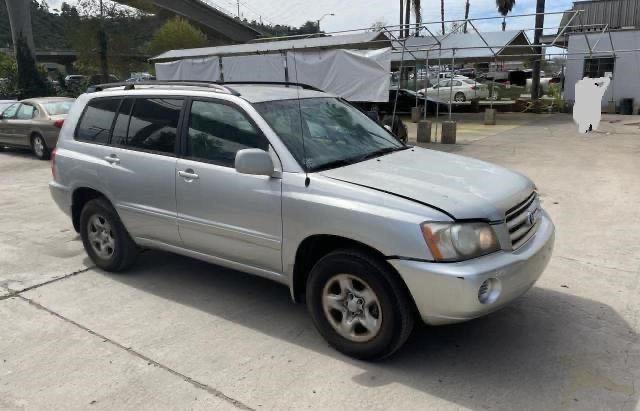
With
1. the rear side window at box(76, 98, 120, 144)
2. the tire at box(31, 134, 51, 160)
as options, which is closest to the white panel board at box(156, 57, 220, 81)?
the tire at box(31, 134, 51, 160)

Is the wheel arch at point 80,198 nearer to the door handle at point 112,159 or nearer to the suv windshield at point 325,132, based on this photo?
the door handle at point 112,159

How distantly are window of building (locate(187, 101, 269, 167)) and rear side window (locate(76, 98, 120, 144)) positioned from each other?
1.09 meters

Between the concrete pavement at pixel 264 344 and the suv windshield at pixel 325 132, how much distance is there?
1.26 metres

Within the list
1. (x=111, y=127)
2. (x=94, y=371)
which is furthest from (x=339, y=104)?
(x=94, y=371)

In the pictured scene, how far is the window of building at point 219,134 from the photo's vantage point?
401 centimetres

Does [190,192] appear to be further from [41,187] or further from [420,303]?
[41,187]

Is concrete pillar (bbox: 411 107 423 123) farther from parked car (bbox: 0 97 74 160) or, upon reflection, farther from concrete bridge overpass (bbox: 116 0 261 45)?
concrete bridge overpass (bbox: 116 0 261 45)

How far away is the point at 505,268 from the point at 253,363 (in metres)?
1.68

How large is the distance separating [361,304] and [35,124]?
1183cm

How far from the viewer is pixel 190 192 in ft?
13.8

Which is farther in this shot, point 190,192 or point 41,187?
point 41,187

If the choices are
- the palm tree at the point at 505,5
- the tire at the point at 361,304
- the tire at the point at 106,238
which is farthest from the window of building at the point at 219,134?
the palm tree at the point at 505,5

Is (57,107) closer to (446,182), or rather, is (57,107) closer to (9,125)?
(9,125)

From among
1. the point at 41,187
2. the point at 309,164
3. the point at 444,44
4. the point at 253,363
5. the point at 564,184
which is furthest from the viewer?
the point at 444,44
